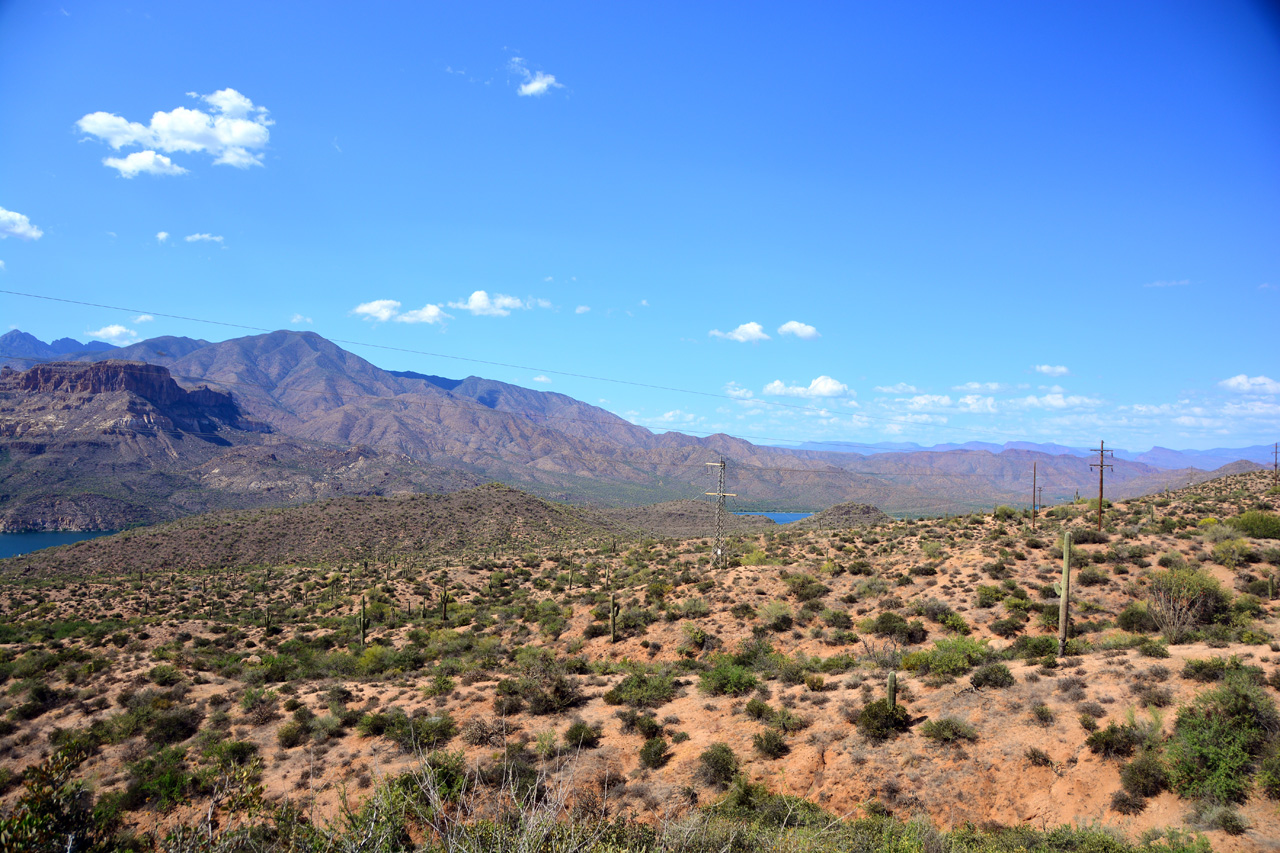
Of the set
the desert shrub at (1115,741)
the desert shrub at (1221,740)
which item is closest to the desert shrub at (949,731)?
the desert shrub at (1115,741)

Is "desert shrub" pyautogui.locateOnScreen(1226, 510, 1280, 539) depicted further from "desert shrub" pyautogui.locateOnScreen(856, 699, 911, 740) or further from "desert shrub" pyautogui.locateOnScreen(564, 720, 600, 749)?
"desert shrub" pyautogui.locateOnScreen(564, 720, 600, 749)

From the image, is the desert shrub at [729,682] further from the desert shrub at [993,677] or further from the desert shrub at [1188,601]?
the desert shrub at [1188,601]

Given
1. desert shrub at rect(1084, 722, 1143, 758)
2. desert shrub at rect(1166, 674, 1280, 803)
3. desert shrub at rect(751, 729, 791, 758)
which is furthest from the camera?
desert shrub at rect(751, 729, 791, 758)

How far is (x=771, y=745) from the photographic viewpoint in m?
16.5

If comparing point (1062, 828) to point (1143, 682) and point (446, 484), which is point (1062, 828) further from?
point (446, 484)

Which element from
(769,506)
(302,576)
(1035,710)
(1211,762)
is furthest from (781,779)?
(769,506)

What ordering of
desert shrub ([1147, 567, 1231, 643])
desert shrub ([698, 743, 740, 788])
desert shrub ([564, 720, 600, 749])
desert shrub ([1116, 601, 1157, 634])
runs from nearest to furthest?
1. desert shrub ([698, 743, 740, 788])
2. desert shrub ([564, 720, 600, 749])
3. desert shrub ([1147, 567, 1231, 643])
4. desert shrub ([1116, 601, 1157, 634])

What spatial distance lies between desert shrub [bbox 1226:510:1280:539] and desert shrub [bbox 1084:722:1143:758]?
25077 mm

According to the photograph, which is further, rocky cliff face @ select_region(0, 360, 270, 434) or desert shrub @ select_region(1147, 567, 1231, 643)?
rocky cliff face @ select_region(0, 360, 270, 434)

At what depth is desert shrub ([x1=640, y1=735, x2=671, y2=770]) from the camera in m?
16.5

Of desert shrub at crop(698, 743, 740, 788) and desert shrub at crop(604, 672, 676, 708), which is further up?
desert shrub at crop(698, 743, 740, 788)

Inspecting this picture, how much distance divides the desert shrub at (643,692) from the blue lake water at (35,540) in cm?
12310


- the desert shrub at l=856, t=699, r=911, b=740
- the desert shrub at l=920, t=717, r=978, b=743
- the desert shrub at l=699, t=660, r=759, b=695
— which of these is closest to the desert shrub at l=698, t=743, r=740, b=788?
the desert shrub at l=856, t=699, r=911, b=740

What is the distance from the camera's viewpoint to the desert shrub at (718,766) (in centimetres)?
1545
